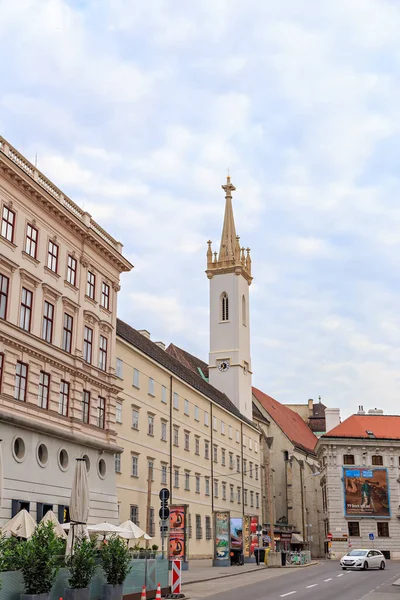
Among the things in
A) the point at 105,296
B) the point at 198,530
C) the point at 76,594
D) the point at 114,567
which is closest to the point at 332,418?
the point at 198,530

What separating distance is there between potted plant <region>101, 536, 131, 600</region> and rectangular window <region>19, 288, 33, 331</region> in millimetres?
13266

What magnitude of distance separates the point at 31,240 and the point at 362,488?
51276 mm

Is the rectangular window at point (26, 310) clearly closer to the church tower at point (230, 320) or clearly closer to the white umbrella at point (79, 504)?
the white umbrella at point (79, 504)

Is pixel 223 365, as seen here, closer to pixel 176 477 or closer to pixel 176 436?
pixel 176 436

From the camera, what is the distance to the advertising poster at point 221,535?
45.4 meters

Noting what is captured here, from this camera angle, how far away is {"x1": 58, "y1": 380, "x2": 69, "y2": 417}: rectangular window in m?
34.1

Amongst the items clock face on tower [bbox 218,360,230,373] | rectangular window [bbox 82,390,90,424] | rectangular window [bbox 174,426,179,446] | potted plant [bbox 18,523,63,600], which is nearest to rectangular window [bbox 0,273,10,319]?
rectangular window [bbox 82,390,90,424]

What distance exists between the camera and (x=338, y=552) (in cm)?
7112

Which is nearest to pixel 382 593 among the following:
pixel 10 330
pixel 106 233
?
pixel 10 330

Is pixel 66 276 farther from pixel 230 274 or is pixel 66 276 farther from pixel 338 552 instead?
pixel 230 274

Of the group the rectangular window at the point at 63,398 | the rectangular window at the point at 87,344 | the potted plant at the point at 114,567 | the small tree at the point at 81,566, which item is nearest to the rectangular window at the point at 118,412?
the rectangular window at the point at 87,344

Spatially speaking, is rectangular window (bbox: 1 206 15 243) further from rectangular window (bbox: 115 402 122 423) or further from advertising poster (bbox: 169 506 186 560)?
rectangular window (bbox: 115 402 122 423)

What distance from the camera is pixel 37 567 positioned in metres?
16.6

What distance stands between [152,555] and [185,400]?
3279cm
